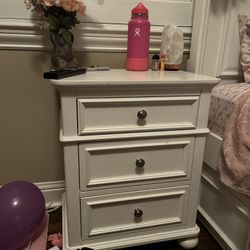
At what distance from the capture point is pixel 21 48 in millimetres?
1170

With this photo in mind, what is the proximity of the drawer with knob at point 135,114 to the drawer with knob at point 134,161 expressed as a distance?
54mm

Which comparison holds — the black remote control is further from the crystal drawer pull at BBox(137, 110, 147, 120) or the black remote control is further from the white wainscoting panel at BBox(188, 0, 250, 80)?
the white wainscoting panel at BBox(188, 0, 250, 80)

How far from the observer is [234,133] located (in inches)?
40.5

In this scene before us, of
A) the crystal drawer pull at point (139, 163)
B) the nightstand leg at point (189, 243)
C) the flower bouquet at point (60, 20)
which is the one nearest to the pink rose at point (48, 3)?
the flower bouquet at point (60, 20)

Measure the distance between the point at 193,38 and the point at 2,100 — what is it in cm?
96

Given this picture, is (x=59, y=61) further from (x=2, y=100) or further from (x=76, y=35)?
(x=2, y=100)

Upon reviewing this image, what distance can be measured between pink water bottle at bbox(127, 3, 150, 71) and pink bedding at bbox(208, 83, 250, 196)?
37 cm

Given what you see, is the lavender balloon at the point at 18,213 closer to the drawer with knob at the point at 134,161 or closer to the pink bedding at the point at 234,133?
the drawer with knob at the point at 134,161

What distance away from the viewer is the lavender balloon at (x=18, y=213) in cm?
98

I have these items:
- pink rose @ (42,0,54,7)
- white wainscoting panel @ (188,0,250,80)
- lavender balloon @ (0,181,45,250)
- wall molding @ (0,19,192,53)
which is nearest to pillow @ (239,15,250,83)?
white wainscoting panel @ (188,0,250,80)

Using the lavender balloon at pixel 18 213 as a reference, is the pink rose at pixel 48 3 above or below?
above

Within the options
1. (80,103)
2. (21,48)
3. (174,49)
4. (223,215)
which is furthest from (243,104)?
(21,48)

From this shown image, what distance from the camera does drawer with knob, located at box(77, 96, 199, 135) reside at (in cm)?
89

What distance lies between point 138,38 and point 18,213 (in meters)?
0.83
